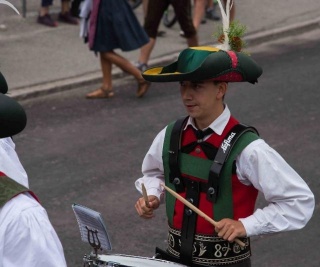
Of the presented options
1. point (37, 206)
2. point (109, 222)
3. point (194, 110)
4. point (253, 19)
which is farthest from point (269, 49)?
point (37, 206)

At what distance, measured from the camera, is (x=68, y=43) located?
14.2 metres

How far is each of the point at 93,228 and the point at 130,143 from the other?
17.2ft

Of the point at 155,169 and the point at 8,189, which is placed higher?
the point at 8,189

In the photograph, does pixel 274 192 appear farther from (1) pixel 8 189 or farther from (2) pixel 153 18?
(2) pixel 153 18

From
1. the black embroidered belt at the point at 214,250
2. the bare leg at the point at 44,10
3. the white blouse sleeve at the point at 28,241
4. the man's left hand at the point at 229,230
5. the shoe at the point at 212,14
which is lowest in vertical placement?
the shoe at the point at 212,14

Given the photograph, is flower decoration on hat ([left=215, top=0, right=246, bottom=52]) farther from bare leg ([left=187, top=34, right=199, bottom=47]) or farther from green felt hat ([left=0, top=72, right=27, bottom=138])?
bare leg ([left=187, top=34, right=199, bottom=47])

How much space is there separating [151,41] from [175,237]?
25.0 feet

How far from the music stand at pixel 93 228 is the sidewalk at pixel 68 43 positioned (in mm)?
7121

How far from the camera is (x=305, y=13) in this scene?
16281mm

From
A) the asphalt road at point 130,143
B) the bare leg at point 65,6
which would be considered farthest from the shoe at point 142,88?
the bare leg at point 65,6

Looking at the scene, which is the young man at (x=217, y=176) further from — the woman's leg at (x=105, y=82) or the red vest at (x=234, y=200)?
the woman's leg at (x=105, y=82)

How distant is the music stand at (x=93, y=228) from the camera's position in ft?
15.7

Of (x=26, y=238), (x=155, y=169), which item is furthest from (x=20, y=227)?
(x=155, y=169)

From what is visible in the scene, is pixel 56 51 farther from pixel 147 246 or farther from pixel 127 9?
pixel 147 246
